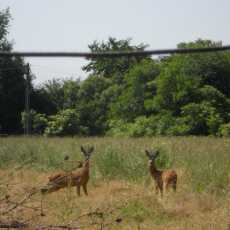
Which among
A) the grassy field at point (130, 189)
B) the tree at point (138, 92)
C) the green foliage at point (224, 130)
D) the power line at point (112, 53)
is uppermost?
the tree at point (138, 92)

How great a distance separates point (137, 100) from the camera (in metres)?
35.3

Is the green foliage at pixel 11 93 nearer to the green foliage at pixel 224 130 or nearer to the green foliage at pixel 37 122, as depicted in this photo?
the green foliage at pixel 37 122

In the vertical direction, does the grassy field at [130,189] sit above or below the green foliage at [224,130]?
below

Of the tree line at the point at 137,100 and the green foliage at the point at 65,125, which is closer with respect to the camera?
the tree line at the point at 137,100

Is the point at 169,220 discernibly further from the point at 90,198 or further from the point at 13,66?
the point at 13,66

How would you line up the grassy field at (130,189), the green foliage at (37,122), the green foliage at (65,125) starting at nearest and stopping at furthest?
the grassy field at (130,189) < the green foliage at (65,125) < the green foliage at (37,122)

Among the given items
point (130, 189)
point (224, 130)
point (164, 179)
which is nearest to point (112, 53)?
point (164, 179)

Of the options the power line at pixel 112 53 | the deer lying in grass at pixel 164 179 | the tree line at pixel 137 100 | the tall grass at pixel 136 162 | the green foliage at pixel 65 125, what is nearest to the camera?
the power line at pixel 112 53

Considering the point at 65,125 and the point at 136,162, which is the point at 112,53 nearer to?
the point at 136,162

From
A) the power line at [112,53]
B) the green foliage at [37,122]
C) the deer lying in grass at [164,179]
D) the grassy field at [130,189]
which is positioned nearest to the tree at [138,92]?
the green foliage at [37,122]

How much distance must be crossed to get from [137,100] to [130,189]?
932 inches

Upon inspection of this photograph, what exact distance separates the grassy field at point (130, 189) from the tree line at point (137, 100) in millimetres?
11799

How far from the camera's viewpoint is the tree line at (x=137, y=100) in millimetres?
32125

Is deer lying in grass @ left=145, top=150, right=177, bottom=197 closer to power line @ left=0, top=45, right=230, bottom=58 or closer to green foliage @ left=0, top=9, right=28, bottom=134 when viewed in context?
power line @ left=0, top=45, right=230, bottom=58
